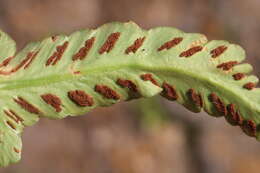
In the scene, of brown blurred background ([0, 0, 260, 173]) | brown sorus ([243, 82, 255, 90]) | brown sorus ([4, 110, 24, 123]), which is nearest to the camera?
brown sorus ([243, 82, 255, 90])

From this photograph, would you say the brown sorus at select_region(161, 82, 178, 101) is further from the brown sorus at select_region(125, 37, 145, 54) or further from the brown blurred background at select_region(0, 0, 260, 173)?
the brown blurred background at select_region(0, 0, 260, 173)

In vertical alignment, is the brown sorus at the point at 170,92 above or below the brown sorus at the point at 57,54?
below

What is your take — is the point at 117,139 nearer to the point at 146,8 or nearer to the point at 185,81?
the point at 146,8

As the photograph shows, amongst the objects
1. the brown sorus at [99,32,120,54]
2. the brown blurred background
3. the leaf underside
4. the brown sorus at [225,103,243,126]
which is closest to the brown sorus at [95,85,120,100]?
the leaf underside

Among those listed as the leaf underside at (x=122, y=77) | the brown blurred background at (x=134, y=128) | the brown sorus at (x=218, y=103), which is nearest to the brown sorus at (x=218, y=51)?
the leaf underside at (x=122, y=77)

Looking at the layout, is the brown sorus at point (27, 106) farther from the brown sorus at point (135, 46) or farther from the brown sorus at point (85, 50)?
the brown sorus at point (135, 46)
